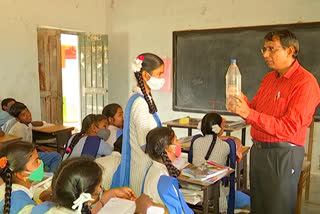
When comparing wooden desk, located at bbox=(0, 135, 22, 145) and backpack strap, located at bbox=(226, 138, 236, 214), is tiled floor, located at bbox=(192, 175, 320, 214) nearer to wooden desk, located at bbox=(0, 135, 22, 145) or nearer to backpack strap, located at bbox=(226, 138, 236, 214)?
backpack strap, located at bbox=(226, 138, 236, 214)

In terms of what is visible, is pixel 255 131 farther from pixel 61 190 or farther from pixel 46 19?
pixel 46 19

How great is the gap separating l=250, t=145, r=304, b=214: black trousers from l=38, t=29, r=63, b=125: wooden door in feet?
16.9

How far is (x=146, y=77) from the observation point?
1.86 metres

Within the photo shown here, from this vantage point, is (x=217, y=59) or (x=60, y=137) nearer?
(x=60, y=137)

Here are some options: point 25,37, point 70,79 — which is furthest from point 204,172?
point 70,79

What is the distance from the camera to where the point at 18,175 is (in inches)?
63.4

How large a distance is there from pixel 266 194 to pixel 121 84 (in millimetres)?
4543

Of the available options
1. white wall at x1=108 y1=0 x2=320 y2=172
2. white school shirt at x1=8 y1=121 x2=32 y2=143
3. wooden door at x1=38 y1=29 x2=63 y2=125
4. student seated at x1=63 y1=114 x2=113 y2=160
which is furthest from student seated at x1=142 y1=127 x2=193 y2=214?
wooden door at x1=38 y1=29 x2=63 y2=125

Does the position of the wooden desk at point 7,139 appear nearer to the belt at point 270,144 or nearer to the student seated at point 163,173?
the student seated at point 163,173

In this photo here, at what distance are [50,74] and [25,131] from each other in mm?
2827

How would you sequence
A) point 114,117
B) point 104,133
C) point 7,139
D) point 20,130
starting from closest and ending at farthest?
point 104,133 → point 114,117 → point 7,139 → point 20,130

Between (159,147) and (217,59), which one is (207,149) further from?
(217,59)

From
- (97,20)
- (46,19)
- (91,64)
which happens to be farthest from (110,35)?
(46,19)

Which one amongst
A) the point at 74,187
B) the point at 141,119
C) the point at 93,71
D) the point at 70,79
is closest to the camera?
the point at 74,187
